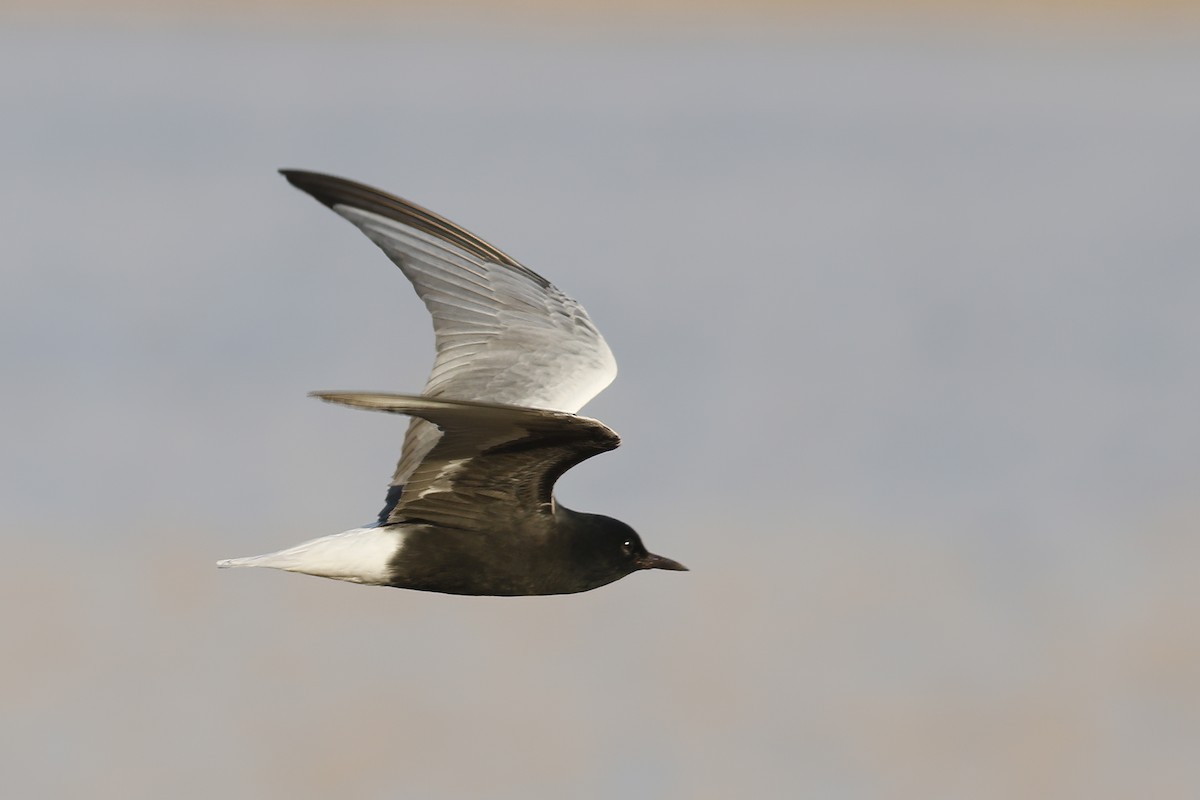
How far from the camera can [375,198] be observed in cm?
626

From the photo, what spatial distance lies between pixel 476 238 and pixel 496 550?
4.57ft

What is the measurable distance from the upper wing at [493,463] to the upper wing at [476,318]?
31 centimetres

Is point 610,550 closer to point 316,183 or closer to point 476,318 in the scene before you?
point 476,318

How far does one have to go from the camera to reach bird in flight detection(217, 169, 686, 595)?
538cm

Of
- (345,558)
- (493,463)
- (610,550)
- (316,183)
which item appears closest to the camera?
(493,463)

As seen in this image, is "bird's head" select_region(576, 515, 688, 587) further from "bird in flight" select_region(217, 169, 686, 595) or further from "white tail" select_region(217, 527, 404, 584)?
"white tail" select_region(217, 527, 404, 584)

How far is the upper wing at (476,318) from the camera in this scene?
19.9 feet

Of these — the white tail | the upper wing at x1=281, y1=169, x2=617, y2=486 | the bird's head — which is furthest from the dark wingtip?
the bird's head

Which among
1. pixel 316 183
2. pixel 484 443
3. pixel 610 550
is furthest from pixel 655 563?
pixel 316 183

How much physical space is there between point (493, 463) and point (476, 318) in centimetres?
103

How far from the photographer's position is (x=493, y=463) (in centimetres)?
546

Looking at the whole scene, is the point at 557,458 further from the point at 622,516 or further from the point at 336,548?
the point at 622,516

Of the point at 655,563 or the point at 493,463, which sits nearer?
the point at 493,463

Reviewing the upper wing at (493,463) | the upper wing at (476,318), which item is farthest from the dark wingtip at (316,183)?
the upper wing at (493,463)
